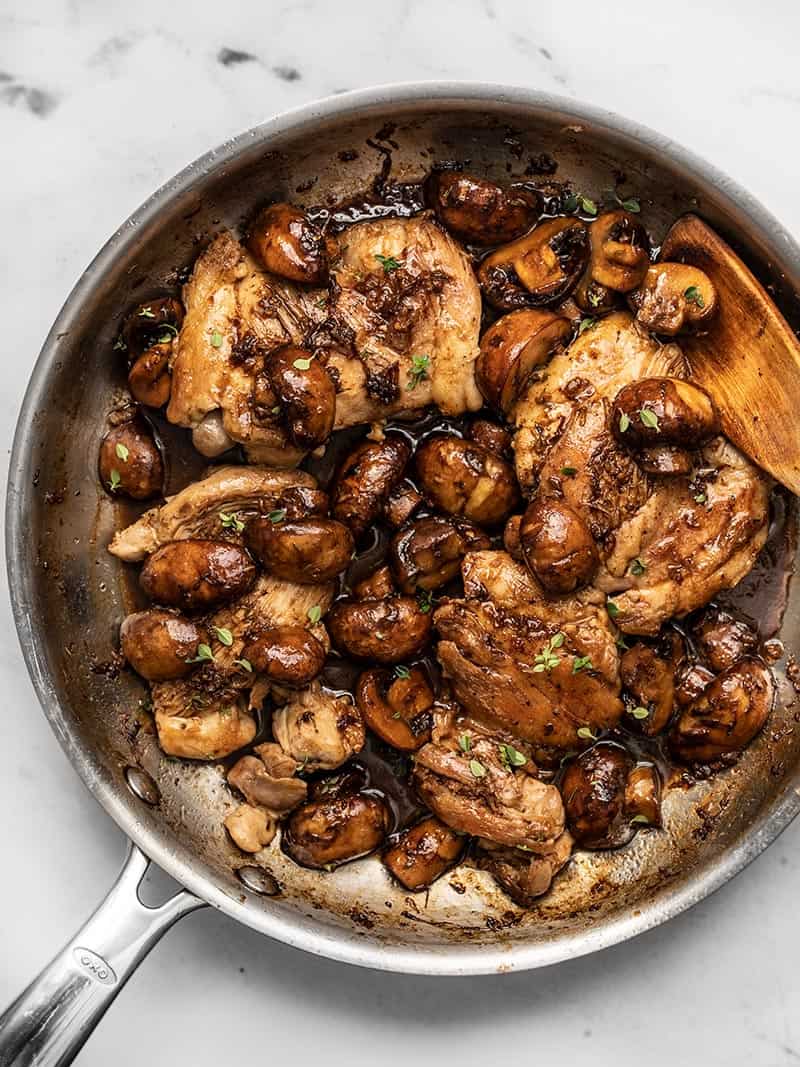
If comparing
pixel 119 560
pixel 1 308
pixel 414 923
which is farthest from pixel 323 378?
pixel 414 923

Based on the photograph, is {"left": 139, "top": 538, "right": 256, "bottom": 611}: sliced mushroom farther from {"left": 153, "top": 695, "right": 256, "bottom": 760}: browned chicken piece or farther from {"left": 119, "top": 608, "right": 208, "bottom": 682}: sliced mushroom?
{"left": 153, "top": 695, "right": 256, "bottom": 760}: browned chicken piece

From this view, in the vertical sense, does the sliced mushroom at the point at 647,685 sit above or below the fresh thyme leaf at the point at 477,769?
above

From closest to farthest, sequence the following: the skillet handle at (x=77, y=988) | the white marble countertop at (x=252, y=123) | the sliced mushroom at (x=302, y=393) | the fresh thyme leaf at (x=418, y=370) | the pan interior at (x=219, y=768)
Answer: the skillet handle at (x=77, y=988) < the sliced mushroom at (x=302, y=393) < the pan interior at (x=219, y=768) < the fresh thyme leaf at (x=418, y=370) < the white marble countertop at (x=252, y=123)

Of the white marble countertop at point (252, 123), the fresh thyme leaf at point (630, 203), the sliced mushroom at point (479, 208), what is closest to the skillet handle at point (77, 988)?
the white marble countertop at point (252, 123)

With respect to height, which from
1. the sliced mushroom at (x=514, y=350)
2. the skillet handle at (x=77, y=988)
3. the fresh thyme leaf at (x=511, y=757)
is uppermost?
the sliced mushroom at (x=514, y=350)

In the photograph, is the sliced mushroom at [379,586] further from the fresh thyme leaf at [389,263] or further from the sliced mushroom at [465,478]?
the fresh thyme leaf at [389,263]

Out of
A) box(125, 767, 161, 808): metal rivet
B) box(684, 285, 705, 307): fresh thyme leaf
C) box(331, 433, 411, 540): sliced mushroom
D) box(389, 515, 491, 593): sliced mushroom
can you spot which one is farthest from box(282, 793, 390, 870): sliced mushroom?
box(684, 285, 705, 307): fresh thyme leaf

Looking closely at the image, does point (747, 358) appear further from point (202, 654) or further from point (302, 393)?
point (202, 654)
